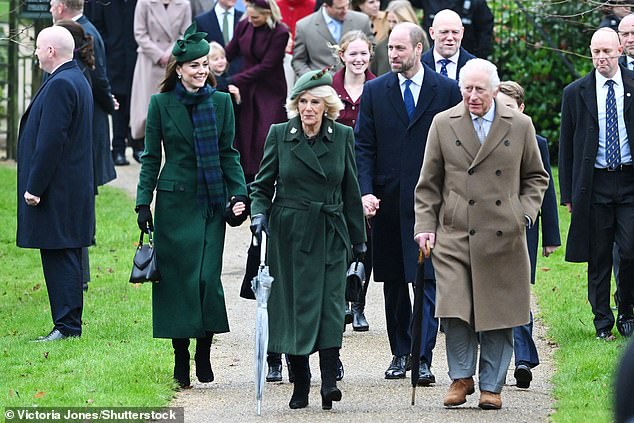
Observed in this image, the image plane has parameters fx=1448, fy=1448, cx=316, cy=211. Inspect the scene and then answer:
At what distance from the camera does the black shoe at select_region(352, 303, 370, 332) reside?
1100cm

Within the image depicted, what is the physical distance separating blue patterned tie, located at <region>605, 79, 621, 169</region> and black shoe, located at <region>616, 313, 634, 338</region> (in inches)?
A: 43.9

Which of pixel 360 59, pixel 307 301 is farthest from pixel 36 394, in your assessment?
pixel 360 59

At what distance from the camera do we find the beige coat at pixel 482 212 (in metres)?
8.14

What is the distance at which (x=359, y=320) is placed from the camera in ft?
36.3

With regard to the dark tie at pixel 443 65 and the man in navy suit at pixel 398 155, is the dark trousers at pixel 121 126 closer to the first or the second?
the dark tie at pixel 443 65

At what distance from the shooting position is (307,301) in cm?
821

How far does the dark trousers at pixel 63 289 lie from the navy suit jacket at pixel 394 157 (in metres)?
2.34

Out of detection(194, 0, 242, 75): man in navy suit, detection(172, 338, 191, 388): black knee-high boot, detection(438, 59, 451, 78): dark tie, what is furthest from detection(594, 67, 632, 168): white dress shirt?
detection(194, 0, 242, 75): man in navy suit

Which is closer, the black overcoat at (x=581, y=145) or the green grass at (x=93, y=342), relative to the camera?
the green grass at (x=93, y=342)

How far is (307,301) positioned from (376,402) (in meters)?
0.75

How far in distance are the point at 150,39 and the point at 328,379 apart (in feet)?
31.5

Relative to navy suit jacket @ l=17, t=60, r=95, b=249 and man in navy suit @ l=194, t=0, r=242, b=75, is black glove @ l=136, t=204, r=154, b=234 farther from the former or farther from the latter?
man in navy suit @ l=194, t=0, r=242, b=75

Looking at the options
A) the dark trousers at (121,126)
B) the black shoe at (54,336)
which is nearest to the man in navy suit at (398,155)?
the black shoe at (54,336)

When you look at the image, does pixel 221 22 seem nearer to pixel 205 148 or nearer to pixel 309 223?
pixel 205 148
